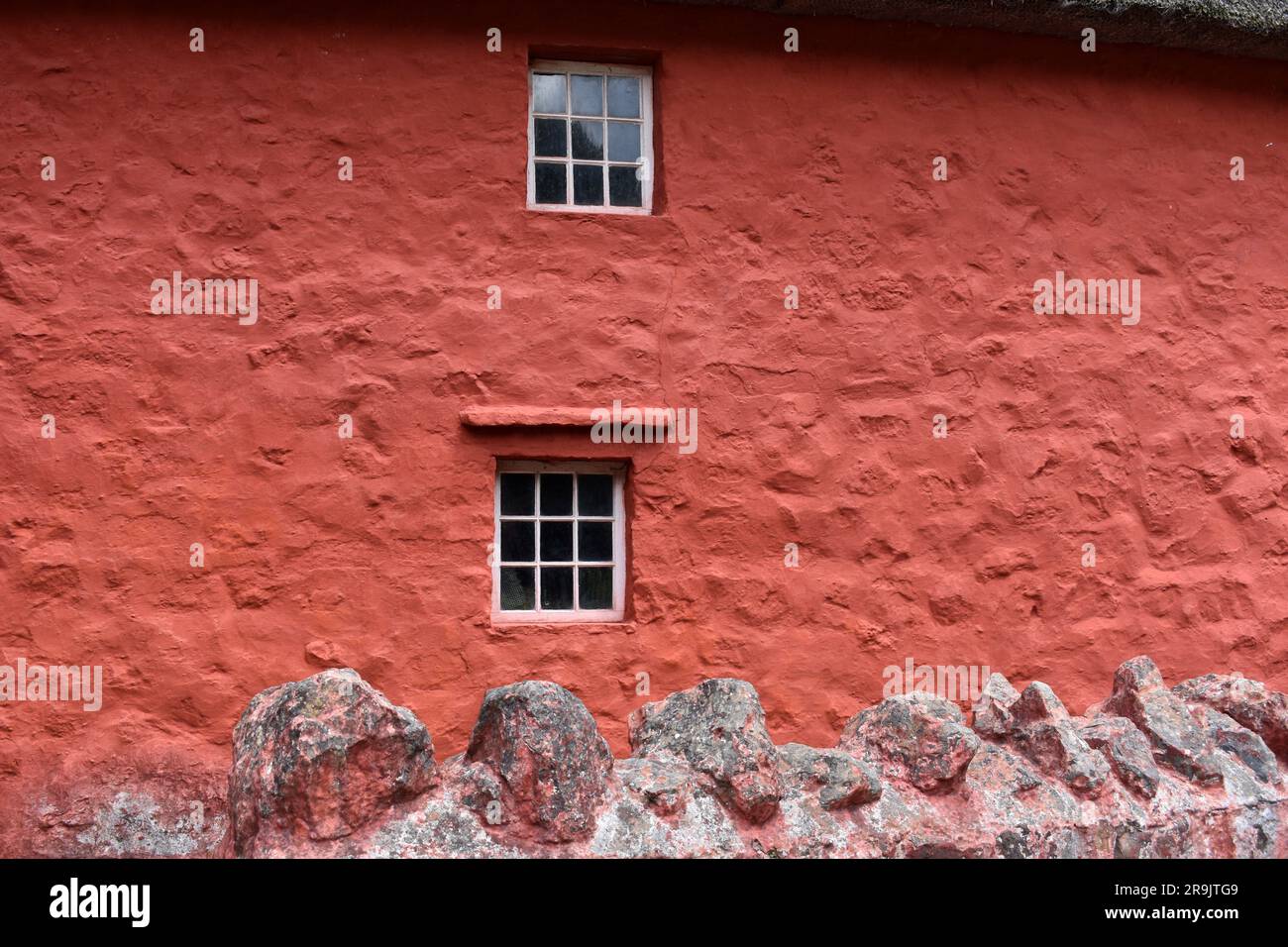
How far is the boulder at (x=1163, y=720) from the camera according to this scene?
2.79 metres

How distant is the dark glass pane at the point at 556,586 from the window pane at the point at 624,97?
2.28 meters

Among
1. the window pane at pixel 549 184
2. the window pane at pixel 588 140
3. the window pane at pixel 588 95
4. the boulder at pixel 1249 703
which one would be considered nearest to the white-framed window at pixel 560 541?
the window pane at pixel 549 184

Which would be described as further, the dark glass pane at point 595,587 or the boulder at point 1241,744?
the dark glass pane at point 595,587

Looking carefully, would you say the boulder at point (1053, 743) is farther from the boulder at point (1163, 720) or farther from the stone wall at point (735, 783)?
the boulder at point (1163, 720)

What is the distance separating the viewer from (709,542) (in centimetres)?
638

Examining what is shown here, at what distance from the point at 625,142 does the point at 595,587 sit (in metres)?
2.24

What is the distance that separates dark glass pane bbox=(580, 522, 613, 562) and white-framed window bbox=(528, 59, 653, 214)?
1.55m

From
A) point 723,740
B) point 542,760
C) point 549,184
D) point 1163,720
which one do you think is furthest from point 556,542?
point 542,760

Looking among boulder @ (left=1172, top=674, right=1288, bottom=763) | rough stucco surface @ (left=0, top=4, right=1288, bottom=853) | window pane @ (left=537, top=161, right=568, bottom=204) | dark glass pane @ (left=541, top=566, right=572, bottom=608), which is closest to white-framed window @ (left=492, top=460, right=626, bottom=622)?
dark glass pane @ (left=541, top=566, right=572, bottom=608)

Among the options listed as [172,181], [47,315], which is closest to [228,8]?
[172,181]

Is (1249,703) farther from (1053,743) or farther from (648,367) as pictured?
(648,367)

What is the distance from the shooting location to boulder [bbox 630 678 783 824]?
2.42m

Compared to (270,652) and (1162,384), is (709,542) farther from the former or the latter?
(1162,384)

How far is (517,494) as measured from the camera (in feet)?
21.0
